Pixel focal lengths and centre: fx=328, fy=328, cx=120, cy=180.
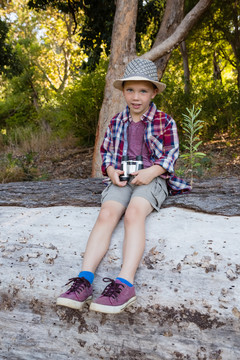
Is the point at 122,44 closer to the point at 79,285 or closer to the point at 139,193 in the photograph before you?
the point at 139,193

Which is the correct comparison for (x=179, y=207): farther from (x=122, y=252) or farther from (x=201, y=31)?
(x=201, y=31)

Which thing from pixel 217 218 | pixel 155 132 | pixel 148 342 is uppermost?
pixel 155 132

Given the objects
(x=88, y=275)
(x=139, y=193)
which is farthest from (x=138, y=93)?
(x=88, y=275)

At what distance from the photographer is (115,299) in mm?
1729

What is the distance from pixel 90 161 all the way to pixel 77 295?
591cm

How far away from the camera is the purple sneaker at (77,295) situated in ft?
5.76

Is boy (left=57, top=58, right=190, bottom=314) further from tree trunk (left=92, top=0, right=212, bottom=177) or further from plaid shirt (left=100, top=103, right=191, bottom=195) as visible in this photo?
tree trunk (left=92, top=0, right=212, bottom=177)

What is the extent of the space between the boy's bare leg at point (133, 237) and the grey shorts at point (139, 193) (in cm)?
6

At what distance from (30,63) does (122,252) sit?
51.2ft

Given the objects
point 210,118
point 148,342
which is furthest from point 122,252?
point 210,118

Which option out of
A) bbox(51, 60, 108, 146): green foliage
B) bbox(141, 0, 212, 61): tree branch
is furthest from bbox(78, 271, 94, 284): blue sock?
bbox(51, 60, 108, 146): green foliage

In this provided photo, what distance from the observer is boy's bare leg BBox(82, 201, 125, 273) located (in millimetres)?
2023

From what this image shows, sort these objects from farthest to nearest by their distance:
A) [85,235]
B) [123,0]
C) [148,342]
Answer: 1. [123,0]
2. [85,235]
3. [148,342]

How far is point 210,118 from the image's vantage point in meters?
7.96
